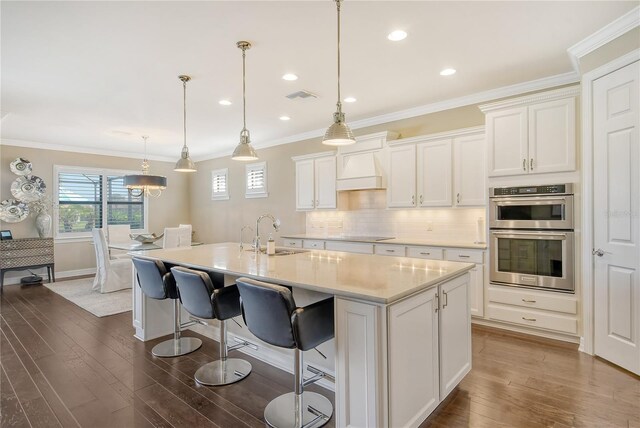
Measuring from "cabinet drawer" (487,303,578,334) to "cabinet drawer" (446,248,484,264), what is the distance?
0.52m

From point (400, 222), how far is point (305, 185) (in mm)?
1801

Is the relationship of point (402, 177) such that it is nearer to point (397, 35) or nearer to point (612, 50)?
point (397, 35)

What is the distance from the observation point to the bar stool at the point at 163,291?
9.82 ft

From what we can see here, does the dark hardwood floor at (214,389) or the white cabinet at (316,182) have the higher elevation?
the white cabinet at (316,182)

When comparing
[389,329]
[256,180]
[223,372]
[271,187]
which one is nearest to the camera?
[389,329]

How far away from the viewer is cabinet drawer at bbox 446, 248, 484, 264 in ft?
12.8

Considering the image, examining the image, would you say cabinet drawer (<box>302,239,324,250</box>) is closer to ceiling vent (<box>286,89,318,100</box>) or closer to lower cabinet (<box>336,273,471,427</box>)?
ceiling vent (<box>286,89,318,100</box>)

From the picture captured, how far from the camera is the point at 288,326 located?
1.92 meters

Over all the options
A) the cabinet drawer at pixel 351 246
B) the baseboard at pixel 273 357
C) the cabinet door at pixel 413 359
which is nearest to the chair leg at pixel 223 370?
the baseboard at pixel 273 357

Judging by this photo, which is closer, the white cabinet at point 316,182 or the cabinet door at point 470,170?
the cabinet door at point 470,170

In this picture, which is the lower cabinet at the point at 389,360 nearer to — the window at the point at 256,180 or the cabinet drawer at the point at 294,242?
the cabinet drawer at the point at 294,242

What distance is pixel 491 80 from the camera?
3844mm

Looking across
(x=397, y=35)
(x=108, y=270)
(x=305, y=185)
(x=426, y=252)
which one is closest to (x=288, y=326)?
(x=397, y=35)

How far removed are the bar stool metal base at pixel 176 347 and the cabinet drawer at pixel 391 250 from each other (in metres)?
2.45
